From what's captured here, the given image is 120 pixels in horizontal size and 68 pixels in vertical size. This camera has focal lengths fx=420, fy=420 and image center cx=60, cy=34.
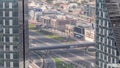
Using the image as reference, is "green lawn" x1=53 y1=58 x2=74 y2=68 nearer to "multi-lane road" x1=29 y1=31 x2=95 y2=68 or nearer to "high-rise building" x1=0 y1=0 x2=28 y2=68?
"multi-lane road" x1=29 y1=31 x2=95 y2=68

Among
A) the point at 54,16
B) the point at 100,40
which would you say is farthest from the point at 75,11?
the point at 100,40

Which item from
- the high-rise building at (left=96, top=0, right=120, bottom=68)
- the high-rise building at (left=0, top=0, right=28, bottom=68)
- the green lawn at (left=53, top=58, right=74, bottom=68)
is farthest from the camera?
the green lawn at (left=53, top=58, right=74, bottom=68)

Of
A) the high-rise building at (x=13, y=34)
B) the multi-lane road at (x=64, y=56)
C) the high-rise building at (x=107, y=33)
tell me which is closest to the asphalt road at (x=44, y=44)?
the multi-lane road at (x=64, y=56)

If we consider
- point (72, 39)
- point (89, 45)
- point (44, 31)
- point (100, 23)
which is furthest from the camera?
point (44, 31)

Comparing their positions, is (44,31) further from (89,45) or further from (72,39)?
(89,45)

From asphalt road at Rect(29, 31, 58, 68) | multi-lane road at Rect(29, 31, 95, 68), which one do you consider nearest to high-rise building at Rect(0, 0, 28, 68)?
asphalt road at Rect(29, 31, 58, 68)

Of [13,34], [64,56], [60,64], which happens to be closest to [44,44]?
[64,56]
